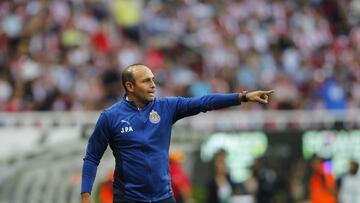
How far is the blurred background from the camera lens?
1628 centimetres

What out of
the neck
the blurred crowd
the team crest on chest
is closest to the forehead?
the neck

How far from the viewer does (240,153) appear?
1728 cm

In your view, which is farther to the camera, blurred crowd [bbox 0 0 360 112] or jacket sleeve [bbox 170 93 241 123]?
blurred crowd [bbox 0 0 360 112]

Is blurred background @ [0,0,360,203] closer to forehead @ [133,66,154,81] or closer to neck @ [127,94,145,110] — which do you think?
neck @ [127,94,145,110]

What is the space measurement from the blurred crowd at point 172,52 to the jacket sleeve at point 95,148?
8013 mm

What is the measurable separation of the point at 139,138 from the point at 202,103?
597mm

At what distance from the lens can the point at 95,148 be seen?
28.7 feet

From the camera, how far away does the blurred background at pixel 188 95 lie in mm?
16281

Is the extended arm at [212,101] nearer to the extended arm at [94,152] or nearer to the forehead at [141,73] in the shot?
the forehead at [141,73]

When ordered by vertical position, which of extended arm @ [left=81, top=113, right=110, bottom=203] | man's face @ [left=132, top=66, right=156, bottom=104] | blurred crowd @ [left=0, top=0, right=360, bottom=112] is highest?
blurred crowd @ [left=0, top=0, right=360, bottom=112]

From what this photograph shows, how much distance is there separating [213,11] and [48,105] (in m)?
5.83

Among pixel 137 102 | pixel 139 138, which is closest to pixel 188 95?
pixel 137 102

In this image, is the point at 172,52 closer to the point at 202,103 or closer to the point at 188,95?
the point at 188,95

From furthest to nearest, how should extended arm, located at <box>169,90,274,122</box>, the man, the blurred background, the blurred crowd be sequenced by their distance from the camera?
the blurred crowd, the blurred background, the man, extended arm, located at <box>169,90,274,122</box>
